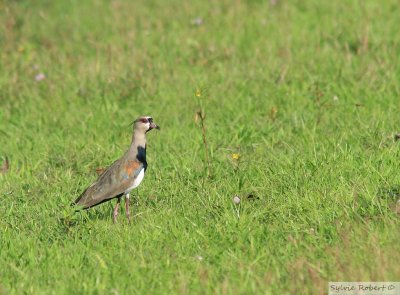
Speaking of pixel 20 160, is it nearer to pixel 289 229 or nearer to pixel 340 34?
pixel 289 229

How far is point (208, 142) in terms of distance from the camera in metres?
9.26

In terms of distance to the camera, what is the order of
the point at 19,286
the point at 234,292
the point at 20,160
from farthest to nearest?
1. the point at 20,160
2. the point at 19,286
3. the point at 234,292

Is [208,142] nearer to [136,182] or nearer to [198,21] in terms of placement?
[136,182]

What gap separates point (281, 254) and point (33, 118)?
16.2ft

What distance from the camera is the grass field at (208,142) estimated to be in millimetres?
6246

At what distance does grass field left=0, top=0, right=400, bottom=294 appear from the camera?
6.25m

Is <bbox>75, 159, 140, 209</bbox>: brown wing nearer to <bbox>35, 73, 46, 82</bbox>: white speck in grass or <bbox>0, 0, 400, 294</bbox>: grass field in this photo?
<bbox>0, 0, 400, 294</bbox>: grass field

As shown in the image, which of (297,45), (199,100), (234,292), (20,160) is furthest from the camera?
(297,45)

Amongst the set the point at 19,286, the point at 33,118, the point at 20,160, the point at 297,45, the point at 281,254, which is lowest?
the point at 19,286

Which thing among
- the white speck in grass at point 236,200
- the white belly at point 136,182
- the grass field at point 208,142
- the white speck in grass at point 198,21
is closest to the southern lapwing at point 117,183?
the white belly at point 136,182

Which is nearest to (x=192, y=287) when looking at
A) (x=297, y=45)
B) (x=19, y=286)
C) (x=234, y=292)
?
(x=234, y=292)

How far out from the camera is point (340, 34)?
1163 centimetres

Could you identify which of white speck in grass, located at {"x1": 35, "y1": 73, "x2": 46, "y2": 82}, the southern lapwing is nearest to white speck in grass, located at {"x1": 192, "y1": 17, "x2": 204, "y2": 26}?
white speck in grass, located at {"x1": 35, "y1": 73, "x2": 46, "y2": 82}

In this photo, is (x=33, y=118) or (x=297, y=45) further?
(x=297, y=45)
